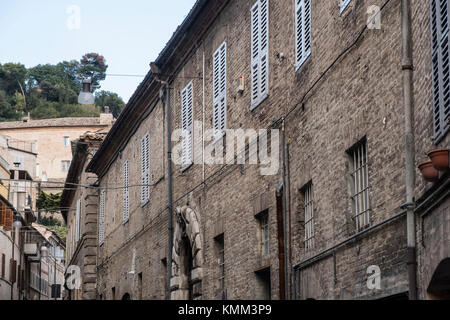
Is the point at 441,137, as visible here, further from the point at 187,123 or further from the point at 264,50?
the point at 187,123

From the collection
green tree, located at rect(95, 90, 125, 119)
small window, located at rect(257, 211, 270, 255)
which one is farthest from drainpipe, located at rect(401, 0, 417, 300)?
green tree, located at rect(95, 90, 125, 119)

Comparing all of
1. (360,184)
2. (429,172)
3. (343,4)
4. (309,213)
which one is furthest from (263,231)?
(429,172)

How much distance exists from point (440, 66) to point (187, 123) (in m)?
12.9

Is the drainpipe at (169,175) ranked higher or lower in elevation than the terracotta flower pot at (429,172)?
higher

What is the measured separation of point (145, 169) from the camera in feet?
87.5

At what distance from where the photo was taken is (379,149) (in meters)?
11.2

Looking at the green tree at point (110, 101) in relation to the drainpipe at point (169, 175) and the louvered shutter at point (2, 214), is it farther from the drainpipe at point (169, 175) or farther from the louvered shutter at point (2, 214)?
the drainpipe at point (169, 175)

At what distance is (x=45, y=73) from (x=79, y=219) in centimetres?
9816

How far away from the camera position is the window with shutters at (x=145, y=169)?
1029 inches

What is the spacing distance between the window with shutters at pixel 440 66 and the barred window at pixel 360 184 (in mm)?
2450

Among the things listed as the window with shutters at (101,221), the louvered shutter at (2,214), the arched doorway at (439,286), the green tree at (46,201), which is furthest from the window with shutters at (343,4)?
the green tree at (46,201)

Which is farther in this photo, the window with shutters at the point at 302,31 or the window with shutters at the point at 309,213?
the window with shutters at the point at 302,31

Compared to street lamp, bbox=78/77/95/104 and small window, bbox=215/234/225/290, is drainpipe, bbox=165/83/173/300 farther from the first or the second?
small window, bbox=215/234/225/290
